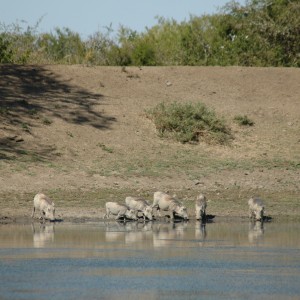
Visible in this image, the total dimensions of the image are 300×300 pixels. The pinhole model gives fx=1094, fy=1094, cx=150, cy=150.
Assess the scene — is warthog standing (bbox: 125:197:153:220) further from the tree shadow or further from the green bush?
the green bush

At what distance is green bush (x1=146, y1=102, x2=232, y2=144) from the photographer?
113ft

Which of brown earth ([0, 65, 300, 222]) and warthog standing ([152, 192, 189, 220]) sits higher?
brown earth ([0, 65, 300, 222])

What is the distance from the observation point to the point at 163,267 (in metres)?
17.4

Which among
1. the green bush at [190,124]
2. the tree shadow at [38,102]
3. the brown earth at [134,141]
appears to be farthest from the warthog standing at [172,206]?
the green bush at [190,124]

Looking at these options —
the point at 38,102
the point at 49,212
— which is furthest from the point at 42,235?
the point at 38,102

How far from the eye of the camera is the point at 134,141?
33750mm

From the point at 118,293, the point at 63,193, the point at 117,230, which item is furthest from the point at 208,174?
the point at 118,293

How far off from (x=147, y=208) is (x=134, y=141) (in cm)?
985

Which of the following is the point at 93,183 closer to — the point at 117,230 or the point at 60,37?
the point at 117,230

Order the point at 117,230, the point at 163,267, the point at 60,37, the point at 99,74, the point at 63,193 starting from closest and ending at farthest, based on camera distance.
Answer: the point at 163,267 < the point at 117,230 < the point at 63,193 < the point at 99,74 < the point at 60,37

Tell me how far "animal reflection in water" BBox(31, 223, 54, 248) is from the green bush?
1163 centimetres

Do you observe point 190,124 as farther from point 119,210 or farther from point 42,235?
point 42,235

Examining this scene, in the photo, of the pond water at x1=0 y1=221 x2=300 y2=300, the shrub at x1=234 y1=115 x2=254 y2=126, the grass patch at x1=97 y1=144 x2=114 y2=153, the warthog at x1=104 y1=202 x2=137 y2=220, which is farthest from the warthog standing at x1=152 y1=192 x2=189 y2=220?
the shrub at x1=234 y1=115 x2=254 y2=126

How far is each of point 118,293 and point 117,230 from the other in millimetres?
7549
